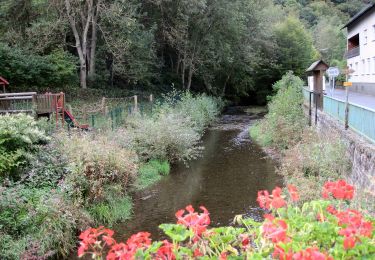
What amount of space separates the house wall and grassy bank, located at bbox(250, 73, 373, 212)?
1406 cm

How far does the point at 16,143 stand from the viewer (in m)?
9.67

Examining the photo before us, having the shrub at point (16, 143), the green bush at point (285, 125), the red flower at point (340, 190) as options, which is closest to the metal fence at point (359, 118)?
the green bush at point (285, 125)

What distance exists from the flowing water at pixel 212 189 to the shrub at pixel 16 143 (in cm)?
268

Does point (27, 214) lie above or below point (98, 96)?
below

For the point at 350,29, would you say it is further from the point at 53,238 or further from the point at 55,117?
the point at 53,238

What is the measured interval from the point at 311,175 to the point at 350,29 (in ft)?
116

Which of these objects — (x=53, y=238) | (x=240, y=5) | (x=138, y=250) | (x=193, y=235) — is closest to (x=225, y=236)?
(x=193, y=235)

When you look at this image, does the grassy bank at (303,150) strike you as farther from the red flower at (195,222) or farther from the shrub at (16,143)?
the shrub at (16,143)

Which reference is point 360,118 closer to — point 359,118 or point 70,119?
point 359,118

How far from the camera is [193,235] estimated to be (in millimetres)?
2879

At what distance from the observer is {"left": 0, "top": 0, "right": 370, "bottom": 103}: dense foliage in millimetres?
23578

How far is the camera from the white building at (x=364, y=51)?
32.9m

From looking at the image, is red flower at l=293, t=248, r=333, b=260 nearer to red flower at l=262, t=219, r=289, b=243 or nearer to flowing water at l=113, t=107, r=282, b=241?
red flower at l=262, t=219, r=289, b=243

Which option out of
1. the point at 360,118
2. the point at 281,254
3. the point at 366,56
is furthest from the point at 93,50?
the point at 281,254
